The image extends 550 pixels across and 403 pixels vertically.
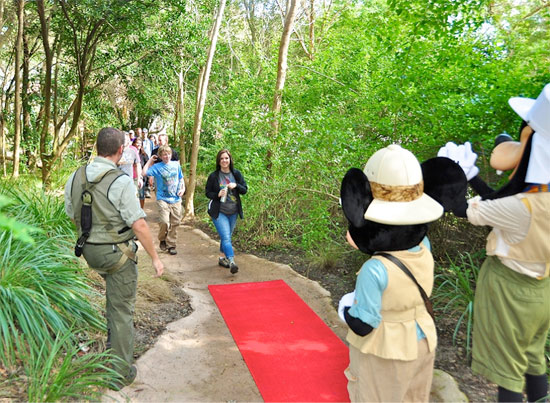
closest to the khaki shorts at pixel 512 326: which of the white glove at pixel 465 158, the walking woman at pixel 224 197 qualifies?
the white glove at pixel 465 158

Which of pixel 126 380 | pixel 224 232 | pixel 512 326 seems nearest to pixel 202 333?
pixel 126 380

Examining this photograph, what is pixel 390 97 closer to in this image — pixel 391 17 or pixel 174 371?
pixel 391 17

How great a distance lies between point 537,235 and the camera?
2445mm

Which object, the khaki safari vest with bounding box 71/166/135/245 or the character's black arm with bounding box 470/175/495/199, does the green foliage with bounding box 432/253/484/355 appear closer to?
the character's black arm with bounding box 470/175/495/199

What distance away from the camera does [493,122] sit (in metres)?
4.07

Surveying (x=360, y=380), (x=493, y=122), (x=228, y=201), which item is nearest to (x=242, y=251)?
(x=228, y=201)

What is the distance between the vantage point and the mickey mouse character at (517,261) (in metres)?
2.43

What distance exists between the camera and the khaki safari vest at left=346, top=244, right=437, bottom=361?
2.26 meters

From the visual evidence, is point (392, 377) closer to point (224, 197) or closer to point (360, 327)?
point (360, 327)

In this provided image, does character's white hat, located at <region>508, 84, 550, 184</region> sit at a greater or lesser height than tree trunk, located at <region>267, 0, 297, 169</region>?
lesser

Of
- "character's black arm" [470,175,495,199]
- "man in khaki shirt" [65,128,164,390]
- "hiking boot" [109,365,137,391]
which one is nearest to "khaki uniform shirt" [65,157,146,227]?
"man in khaki shirt" [65,128,164,390]

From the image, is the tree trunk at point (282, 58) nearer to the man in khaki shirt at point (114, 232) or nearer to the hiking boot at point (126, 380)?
the man in khaki shirt at point (114, 232)

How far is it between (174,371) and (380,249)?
2.22 metres

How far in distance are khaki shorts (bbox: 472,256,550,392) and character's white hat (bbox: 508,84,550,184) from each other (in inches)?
23.1
